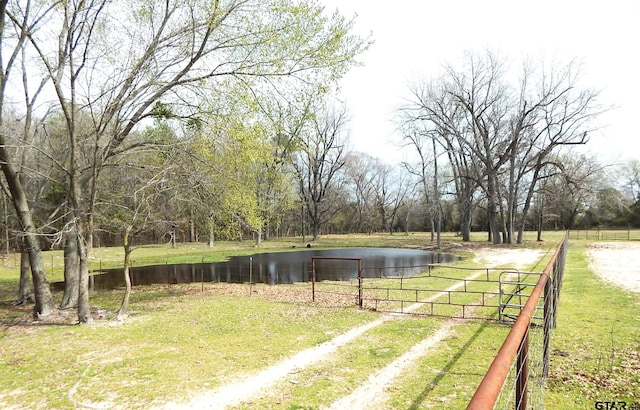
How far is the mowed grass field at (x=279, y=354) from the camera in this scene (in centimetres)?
605

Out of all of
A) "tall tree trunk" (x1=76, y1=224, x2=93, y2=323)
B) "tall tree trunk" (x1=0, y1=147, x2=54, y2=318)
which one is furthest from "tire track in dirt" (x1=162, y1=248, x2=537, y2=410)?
"tall tree trunk" (x1=0, y1=147, x2=54, y2=318)

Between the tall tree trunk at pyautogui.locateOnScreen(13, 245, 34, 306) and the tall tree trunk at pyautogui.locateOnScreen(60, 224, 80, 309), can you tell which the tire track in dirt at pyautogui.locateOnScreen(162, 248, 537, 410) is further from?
the tall tree trunk at pyautogui.locateOnScreen(13, 245, 34, 306)

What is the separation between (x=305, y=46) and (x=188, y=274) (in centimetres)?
1769

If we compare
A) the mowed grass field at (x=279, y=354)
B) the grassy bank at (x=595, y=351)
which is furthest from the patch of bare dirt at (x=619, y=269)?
the grassy bank at (x=595, y=351)

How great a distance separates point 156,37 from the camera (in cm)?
1057

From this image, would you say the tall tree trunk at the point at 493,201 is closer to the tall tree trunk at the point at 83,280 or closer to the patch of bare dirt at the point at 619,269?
the patch of bare dirt at the point at 619,269

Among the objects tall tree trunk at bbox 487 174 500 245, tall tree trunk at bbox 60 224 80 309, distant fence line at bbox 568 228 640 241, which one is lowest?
distant fence line at bbox 568 228 640 241

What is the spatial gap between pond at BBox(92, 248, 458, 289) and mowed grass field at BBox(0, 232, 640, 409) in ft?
26.9

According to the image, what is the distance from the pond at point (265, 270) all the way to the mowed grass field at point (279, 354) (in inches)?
323

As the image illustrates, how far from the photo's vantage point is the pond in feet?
71.5

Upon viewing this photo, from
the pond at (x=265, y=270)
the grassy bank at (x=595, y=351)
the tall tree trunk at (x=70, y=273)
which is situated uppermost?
the tall tree trunk at (x=70, y=273)

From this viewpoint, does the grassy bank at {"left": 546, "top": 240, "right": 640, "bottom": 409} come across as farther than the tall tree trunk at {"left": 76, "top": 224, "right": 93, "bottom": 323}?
No

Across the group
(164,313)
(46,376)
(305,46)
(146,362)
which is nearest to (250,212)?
(164,313)

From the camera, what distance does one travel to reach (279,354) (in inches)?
319
